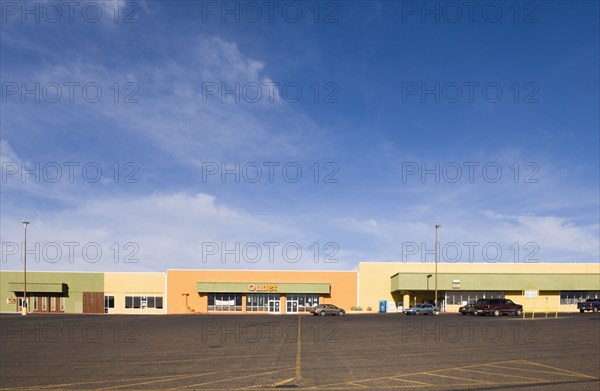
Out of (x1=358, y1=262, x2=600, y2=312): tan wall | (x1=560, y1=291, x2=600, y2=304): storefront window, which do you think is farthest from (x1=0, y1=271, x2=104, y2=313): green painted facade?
(x1=560, y1=291, x2=600, y2=304): storefront window

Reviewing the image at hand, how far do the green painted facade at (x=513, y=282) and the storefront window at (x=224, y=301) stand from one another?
20301 mm

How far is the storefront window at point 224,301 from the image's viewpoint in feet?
222

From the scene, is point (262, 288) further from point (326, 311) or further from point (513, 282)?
point (513, 282)

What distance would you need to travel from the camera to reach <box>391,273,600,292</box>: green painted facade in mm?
63688

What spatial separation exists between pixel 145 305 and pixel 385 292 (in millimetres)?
31566

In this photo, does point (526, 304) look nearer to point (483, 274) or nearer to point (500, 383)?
point (483, 274)

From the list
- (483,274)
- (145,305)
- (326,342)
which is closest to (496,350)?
(326,342)

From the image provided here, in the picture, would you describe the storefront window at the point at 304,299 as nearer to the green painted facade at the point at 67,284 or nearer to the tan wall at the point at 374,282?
the tan wall at the point at 374,282

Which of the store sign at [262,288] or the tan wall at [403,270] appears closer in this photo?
the store sign at [262,288]

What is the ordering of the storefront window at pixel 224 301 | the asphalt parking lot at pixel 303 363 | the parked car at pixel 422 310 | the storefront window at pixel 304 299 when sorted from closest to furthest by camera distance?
the asphalt parking lot at pixel 303 363 < the parked car at pixel 422 310 < the storefront window at pixel 224 301 < the storefront window at pixel 304 299

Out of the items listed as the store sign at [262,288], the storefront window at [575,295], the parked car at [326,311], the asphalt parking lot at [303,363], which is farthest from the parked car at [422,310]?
the asphalt parking lot at [303,363]

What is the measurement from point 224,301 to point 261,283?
5.46 m

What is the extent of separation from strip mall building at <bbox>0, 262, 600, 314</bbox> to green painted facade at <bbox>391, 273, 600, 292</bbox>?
4.6 inches

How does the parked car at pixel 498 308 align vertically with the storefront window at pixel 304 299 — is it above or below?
above
